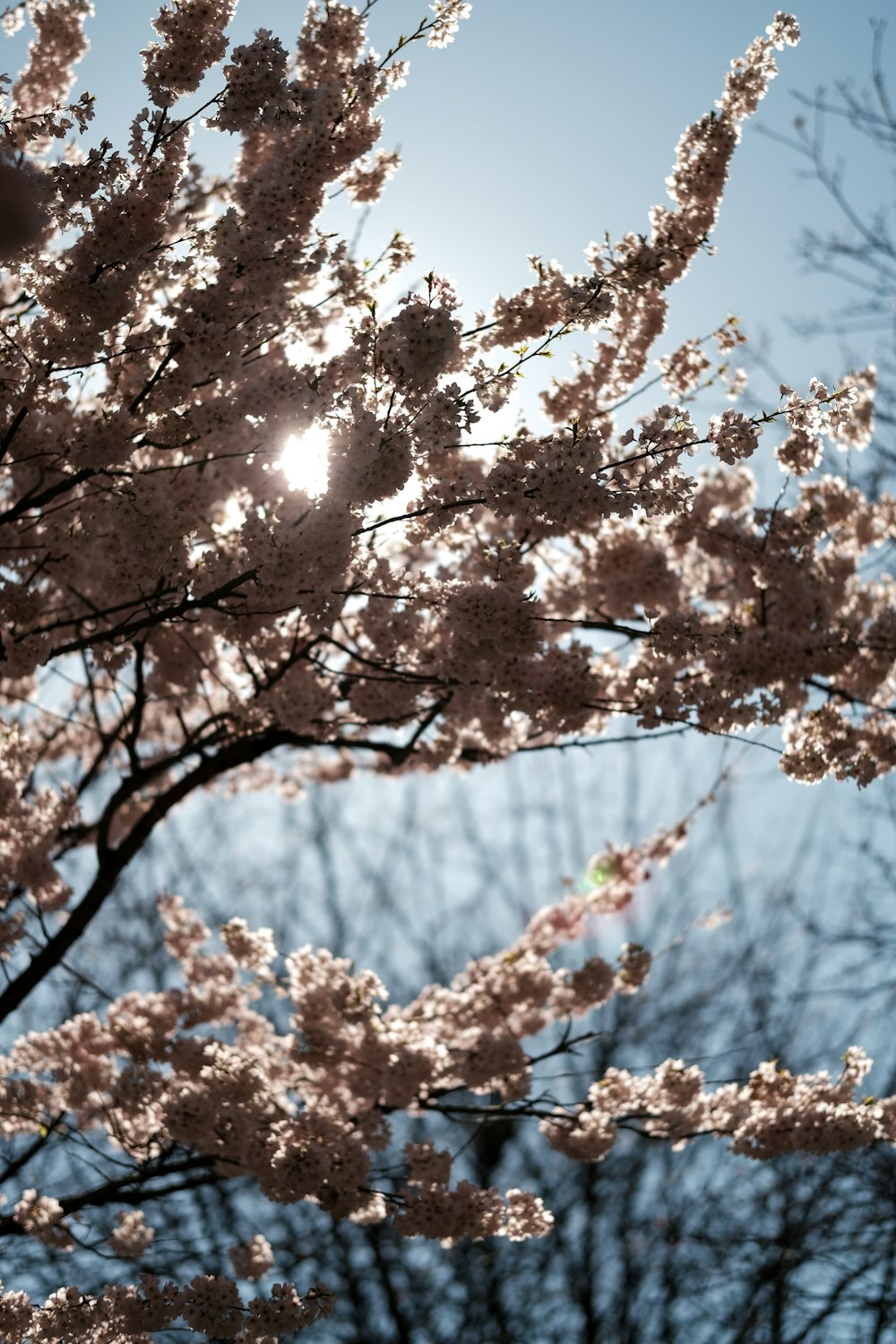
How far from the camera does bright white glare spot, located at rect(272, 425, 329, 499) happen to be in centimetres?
319

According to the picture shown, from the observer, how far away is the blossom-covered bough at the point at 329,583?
3.41 metres

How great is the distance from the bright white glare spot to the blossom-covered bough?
0.10ft

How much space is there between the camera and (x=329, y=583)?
3492 millimetres

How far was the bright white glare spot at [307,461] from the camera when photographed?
3186 mm

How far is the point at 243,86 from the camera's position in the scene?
354 centimetres

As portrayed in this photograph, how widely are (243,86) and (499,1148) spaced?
13399mm

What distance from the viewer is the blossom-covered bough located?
3.41m

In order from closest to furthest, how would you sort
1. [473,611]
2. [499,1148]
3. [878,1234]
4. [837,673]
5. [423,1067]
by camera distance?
[473,611] → [423,1067] → [837,673] → [878,1234] → [499,1148]

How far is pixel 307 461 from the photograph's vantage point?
3.58 meters

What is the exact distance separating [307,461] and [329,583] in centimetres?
47

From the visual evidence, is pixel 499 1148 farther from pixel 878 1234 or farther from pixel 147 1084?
pixel 147 1084

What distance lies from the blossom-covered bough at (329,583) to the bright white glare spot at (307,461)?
3 cm

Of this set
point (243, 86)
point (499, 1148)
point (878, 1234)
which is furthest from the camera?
point (499, 1148)

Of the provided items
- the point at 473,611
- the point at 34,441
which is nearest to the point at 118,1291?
the point at 473,611
